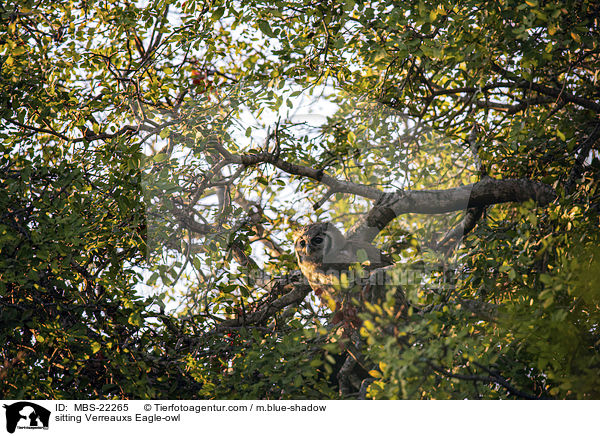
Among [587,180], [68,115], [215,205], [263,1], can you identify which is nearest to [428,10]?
[263,1]

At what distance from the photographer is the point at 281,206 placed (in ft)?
17.7

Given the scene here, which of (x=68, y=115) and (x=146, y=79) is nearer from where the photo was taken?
(x=68, y=115)

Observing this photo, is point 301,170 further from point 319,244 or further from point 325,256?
point 325,256

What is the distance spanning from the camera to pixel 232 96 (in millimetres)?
4539

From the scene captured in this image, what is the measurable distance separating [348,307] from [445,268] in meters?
0.80

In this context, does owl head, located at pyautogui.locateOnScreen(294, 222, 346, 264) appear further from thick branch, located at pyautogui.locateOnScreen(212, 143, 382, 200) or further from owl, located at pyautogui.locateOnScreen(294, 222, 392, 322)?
thick branch, located at pyautogui.locateOnScreen(212, 143, 382, 200)

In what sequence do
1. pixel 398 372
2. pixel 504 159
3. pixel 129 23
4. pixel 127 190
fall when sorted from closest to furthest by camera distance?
pixel 398 372, pixel 127 190, pixel 129 23, pixel 504 159

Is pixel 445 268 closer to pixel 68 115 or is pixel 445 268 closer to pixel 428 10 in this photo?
pixel 428 10

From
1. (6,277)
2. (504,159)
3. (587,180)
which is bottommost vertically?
(6,277)

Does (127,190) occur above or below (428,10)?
below
